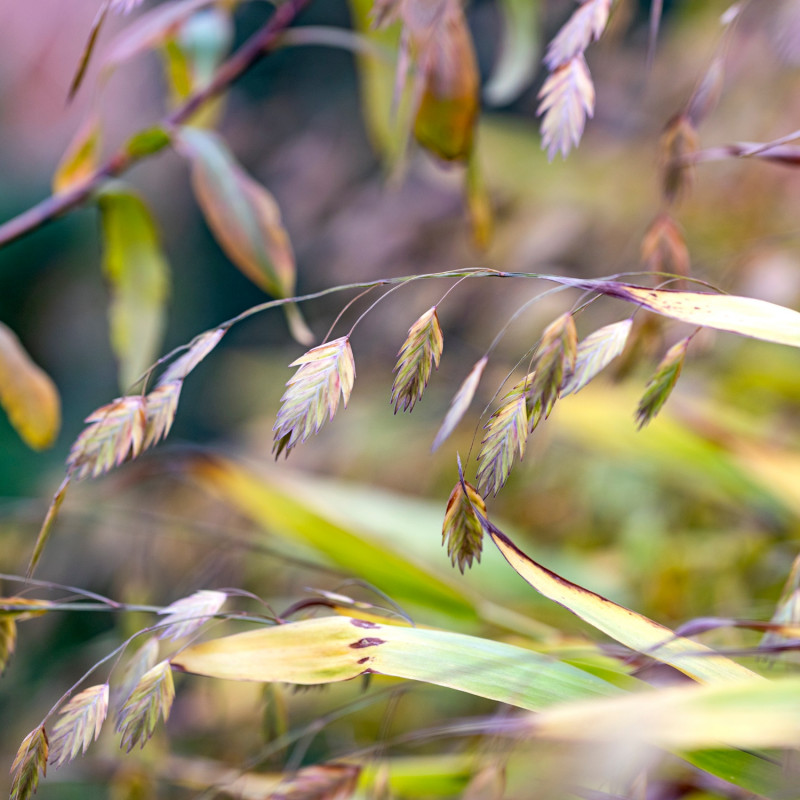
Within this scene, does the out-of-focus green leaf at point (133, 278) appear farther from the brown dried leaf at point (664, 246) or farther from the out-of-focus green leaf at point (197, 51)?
the brown dried leaf at point (664, 246)

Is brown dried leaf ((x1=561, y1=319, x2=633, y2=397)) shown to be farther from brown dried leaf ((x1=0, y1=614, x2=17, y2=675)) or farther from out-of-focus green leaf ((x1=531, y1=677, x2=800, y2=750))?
brown dried leaf ((x1=0, y1=614, x2=17, y2=675))

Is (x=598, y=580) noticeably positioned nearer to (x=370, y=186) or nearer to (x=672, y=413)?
(x=672, y=413)

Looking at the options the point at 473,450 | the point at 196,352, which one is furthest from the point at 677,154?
the point at 473,450

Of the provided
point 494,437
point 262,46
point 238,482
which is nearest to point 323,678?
point 494,437

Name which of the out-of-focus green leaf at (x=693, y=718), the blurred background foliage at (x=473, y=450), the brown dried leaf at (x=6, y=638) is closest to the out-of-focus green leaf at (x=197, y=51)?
the blurred background foliage at (x=473, y=450)

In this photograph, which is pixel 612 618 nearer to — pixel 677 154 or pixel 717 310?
pixel 717 310

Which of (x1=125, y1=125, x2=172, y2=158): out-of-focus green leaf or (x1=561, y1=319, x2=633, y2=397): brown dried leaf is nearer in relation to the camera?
(x1=561, y1=319, x2=633, y2=397): brown dried leaf

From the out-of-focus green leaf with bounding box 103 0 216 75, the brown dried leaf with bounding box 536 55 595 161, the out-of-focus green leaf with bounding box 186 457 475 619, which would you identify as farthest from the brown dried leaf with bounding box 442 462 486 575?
the out-of-focus green leaf with bounding box 103 0 216 75
